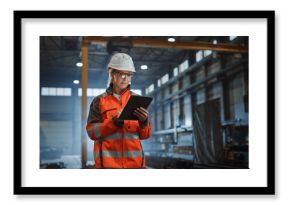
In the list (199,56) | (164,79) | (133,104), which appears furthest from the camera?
(199,56)

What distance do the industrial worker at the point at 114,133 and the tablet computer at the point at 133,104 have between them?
3 cm

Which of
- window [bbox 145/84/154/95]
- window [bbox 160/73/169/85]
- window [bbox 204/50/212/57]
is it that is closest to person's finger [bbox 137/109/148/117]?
window [bbox 145/84/154/95]

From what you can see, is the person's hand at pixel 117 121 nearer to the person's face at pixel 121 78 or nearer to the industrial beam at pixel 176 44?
the person's face at pixel 121 78

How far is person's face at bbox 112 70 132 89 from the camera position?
99.5 inches

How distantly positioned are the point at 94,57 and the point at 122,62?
8.0 inches

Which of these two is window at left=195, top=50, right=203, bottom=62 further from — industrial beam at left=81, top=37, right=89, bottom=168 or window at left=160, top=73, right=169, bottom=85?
industrial beam at left=81, top=37, right=89, bottom=168

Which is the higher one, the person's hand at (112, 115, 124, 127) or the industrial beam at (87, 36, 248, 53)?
the industrial beam at (87, 36, 248, 53)

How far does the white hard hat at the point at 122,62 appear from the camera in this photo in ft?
8.27

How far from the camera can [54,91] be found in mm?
2430

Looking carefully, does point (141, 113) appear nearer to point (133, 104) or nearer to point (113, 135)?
point (133, 104)

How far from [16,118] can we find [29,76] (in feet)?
1.00

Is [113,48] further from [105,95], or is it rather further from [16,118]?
[16,118]

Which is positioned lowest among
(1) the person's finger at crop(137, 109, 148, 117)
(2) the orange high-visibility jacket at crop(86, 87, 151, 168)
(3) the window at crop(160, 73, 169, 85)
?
(2) the orange high-visibility jacket at crop(86, 87, 151, 168)
